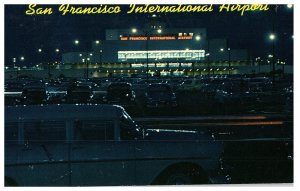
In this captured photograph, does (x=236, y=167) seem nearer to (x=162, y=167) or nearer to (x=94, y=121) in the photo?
(x=162, y=167)

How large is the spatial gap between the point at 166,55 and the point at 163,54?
1.70 ft

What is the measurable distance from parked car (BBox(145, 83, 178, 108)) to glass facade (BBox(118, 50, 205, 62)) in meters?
51.3

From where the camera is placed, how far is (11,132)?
26.0ft

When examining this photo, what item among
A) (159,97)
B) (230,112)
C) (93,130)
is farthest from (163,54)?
(93,130)

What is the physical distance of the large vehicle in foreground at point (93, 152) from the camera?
26.0 ft

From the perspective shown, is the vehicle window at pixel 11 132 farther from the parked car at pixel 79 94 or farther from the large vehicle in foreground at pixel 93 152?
the parked car at pixel 79 94

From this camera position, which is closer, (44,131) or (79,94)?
(44,131)

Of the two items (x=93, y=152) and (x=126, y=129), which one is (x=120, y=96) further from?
(x=93, y=152)

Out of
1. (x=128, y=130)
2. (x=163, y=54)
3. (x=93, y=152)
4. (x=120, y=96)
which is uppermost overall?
(x=163, y=54)

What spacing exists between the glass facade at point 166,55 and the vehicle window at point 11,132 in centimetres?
7240

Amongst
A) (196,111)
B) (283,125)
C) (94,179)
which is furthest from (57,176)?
(196,111)

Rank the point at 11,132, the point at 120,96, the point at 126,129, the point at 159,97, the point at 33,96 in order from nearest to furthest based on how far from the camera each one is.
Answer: the point at 11,132, the point at 126,129, the point at 159,97, the point at 33,96, the point at 120,96

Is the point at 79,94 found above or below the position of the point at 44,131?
below

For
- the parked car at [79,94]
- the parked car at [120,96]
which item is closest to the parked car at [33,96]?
the parked car at [79,94]
